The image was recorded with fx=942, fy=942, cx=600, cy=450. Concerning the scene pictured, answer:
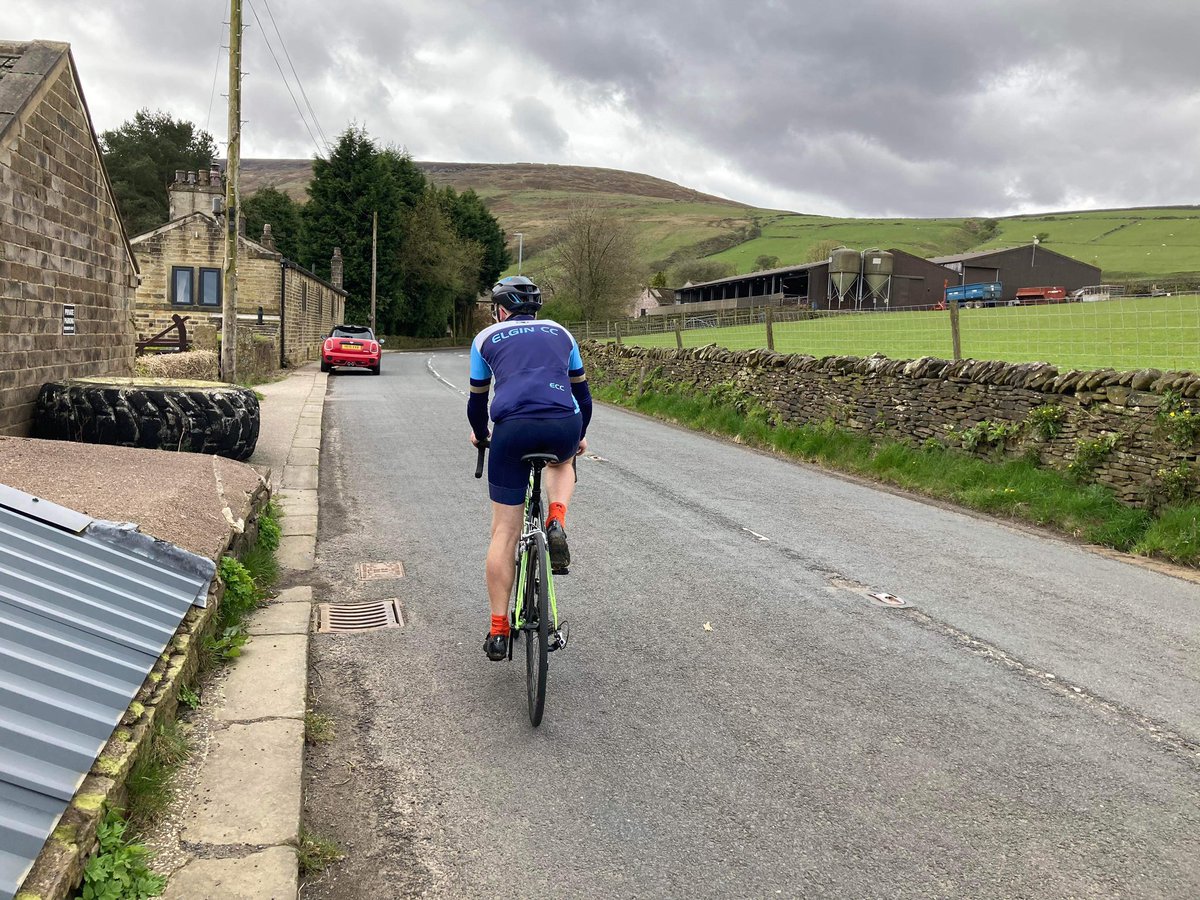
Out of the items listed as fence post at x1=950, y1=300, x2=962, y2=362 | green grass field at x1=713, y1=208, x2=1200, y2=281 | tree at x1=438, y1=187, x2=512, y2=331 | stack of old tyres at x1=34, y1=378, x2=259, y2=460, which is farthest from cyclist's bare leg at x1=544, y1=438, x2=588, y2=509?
green grass field at x1=713, y1=208, x2=1200, y2=281

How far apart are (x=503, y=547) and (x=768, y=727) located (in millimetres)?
1509

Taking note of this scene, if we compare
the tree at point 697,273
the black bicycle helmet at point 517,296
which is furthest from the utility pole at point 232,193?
the tree at point 697,273

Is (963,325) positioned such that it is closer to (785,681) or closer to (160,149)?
(785,681)

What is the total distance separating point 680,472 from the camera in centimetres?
1210

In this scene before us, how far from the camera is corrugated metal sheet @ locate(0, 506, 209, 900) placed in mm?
2740

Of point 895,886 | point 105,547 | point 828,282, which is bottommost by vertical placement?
point 895,886

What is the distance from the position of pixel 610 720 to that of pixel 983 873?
1740 millimetres

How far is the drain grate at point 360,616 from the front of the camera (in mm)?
5664

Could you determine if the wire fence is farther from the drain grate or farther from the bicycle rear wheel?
the bicycle rear wheel

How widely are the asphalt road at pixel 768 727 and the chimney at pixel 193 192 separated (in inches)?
1470

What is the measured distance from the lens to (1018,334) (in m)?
23.9

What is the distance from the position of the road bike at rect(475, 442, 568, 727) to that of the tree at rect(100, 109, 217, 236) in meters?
69.5

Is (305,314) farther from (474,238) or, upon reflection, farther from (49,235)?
(474,238)

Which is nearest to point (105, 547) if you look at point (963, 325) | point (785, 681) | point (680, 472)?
point (785, 681)
